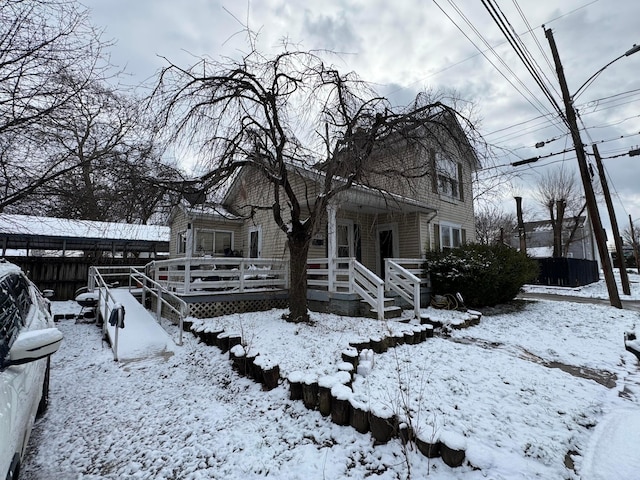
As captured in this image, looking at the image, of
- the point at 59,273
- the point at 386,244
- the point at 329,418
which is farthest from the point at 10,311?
the point at 59,273

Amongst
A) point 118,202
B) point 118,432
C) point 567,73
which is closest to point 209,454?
point 118,432

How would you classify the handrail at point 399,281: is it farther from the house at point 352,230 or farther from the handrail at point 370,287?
the handrail at point 370,287

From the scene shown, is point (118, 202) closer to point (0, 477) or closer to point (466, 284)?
point (0, 477)

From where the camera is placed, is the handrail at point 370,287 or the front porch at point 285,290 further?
the front porch at point 285,290

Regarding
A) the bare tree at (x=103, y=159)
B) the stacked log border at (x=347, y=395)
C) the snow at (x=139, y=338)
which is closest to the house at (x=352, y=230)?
the snow at (x=139, y=338)

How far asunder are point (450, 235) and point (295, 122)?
8921 mm

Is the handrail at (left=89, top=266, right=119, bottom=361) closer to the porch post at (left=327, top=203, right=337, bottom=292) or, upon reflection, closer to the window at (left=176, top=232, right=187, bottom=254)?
the window at (left=176, top=232, right=187, bottom=254)

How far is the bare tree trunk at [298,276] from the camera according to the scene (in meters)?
7.35

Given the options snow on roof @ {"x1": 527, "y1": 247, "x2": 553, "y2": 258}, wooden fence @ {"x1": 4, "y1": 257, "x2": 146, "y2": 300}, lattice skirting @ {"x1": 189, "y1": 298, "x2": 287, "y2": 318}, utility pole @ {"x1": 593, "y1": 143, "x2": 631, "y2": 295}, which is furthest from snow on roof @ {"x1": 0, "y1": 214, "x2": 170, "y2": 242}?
snow on roof @ {"x1": 527, "y1": 247, "x2": 553, "y2": 258}

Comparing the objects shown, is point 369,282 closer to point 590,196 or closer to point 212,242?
point 212,242

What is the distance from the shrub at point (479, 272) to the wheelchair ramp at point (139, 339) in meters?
8.09

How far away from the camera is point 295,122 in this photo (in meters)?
7.32

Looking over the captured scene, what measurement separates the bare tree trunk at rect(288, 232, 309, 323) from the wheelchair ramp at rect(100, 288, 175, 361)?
2.59 m

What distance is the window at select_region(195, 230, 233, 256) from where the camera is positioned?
529 inches
